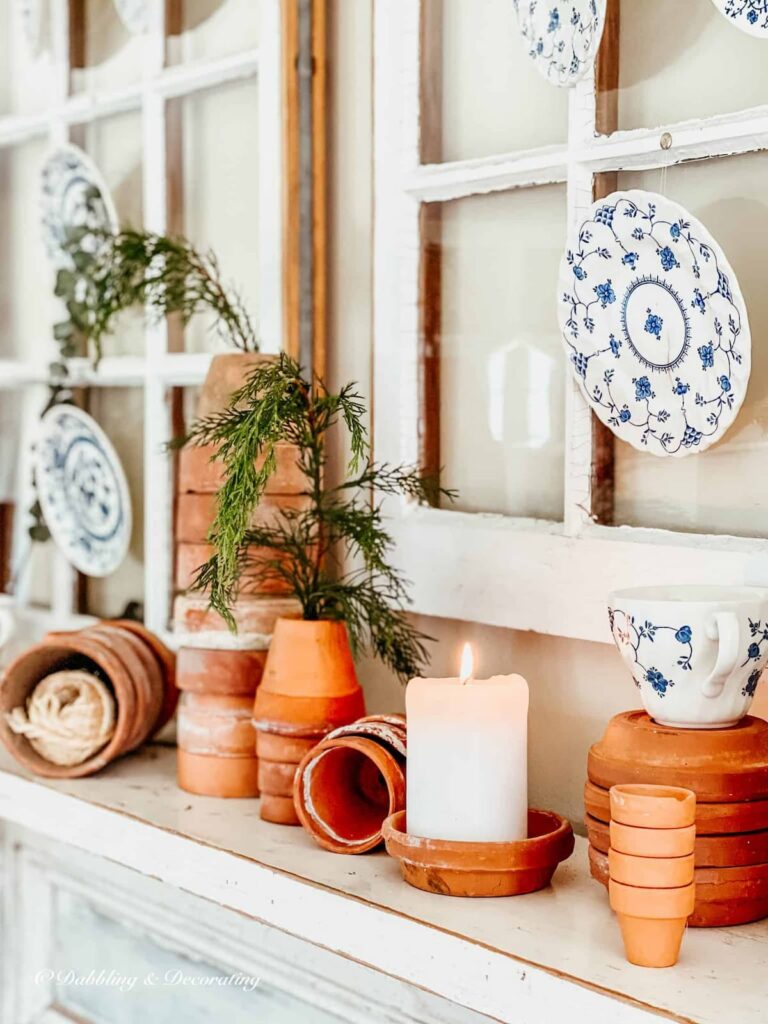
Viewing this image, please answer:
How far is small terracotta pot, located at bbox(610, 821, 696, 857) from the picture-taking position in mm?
766

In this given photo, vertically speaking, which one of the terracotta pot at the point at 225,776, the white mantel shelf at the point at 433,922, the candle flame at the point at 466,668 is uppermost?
the candle flame at the point at 466,668

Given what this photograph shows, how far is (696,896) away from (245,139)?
898 mm

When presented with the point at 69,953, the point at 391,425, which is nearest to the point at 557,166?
the point at 391,425

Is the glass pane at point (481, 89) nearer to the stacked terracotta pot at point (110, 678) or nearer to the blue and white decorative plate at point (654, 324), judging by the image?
the blue and white decorative plate at point (654, 324)

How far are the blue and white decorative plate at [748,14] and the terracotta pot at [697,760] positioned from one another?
48 cm

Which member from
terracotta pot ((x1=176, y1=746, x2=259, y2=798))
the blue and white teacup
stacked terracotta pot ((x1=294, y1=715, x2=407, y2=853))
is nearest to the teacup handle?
the blue and white teacup

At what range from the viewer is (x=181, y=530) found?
3.90 ft

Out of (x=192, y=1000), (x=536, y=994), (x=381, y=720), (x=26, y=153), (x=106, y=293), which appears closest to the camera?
(x=536, y=994)

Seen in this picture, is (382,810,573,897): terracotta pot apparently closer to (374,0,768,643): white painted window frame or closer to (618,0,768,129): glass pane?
(374,0,768,643): white painted window frame

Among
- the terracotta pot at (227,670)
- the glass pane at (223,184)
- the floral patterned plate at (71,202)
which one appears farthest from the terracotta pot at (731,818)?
the floral patterned plate at (71,202)

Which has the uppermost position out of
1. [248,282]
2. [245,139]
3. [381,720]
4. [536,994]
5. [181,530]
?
[245,139]

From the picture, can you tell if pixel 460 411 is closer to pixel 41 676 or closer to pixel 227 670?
pixel 227 670

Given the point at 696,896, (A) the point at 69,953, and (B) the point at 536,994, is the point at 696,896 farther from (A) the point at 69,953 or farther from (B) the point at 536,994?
(A) the point at 69,953

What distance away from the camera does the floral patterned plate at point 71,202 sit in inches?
60.6
